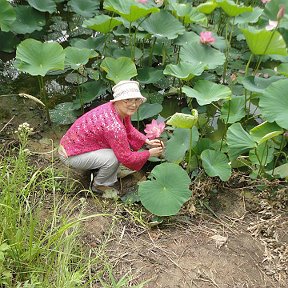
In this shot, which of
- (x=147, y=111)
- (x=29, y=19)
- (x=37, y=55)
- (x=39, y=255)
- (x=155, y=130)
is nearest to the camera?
(x=39, y=255)

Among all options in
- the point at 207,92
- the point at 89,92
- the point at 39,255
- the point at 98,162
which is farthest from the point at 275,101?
the point at 39,255

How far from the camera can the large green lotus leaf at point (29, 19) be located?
414 centimetres

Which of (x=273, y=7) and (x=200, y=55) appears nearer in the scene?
(x=200, y=55)

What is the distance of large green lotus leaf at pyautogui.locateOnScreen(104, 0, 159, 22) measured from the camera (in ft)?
10.8

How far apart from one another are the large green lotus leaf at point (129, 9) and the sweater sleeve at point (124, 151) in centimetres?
90

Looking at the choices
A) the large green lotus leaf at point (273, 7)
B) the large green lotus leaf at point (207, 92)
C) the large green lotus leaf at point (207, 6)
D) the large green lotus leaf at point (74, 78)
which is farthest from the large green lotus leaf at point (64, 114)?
the large green lotus leaf at point (273, 7)

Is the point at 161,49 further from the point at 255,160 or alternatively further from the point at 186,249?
the point at 186,249

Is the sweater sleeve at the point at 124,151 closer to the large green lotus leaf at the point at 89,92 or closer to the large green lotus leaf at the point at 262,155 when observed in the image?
the large green lotus leaf at the point at 262,155

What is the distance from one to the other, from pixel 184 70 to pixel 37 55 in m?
0.98

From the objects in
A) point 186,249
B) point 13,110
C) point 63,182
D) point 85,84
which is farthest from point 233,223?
point 13,110

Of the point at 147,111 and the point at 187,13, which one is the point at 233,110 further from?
the point at 187,13

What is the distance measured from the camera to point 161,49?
3932mm

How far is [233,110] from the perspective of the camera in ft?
10.7

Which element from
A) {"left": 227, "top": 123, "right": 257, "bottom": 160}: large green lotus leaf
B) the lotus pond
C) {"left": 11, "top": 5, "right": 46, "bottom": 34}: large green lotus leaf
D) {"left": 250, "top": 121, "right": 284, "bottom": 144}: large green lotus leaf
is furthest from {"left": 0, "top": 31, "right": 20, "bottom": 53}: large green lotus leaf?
{"left": 250, "top": 121, "right": 284, "bottom": 144}: large green lotus leaf
